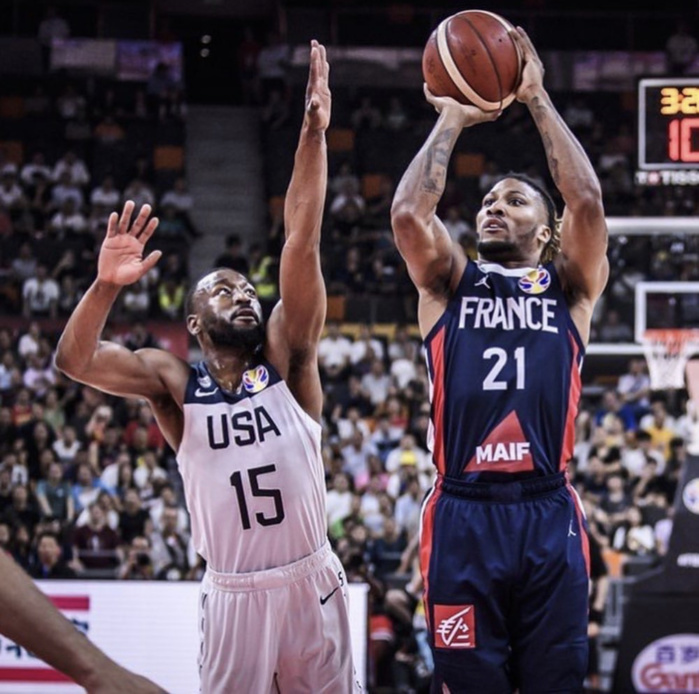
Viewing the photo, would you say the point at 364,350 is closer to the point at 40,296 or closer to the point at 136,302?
the point at 136,302

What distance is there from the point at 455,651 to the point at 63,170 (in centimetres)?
1586

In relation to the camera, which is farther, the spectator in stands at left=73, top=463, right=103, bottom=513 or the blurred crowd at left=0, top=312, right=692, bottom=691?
the spectator in stands at left=73, top=463, right=103, bottom=513

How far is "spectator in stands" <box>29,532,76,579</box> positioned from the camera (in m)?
11.2

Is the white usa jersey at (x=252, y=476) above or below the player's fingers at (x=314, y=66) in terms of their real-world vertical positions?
below

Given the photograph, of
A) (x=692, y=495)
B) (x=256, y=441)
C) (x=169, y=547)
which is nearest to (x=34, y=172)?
(x=169, y=547)

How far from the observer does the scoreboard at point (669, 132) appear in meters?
9.30

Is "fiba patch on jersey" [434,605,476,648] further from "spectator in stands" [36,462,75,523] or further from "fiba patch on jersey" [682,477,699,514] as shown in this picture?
"spectator in stands" [36,462,75,523]

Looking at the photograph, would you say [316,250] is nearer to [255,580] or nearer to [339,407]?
[255,580]

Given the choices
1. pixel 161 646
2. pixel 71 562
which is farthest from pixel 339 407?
pixel 161 646

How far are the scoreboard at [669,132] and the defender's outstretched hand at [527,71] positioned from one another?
4.27 metres

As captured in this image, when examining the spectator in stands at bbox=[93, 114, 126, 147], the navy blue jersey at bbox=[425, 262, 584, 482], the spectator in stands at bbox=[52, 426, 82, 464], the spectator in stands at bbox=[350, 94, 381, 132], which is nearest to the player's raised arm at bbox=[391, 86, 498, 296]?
the navy blue jersey at bbox=[425, 262, 584, 482]

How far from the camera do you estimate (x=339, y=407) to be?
15047 millimetres

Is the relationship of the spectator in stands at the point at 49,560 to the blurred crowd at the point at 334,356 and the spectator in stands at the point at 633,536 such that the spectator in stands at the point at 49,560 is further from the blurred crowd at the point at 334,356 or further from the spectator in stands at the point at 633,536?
the spectator in stands at the point at 633,536

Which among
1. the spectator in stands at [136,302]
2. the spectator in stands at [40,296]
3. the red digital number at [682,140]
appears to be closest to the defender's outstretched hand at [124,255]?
the red digital number at [682,140]
